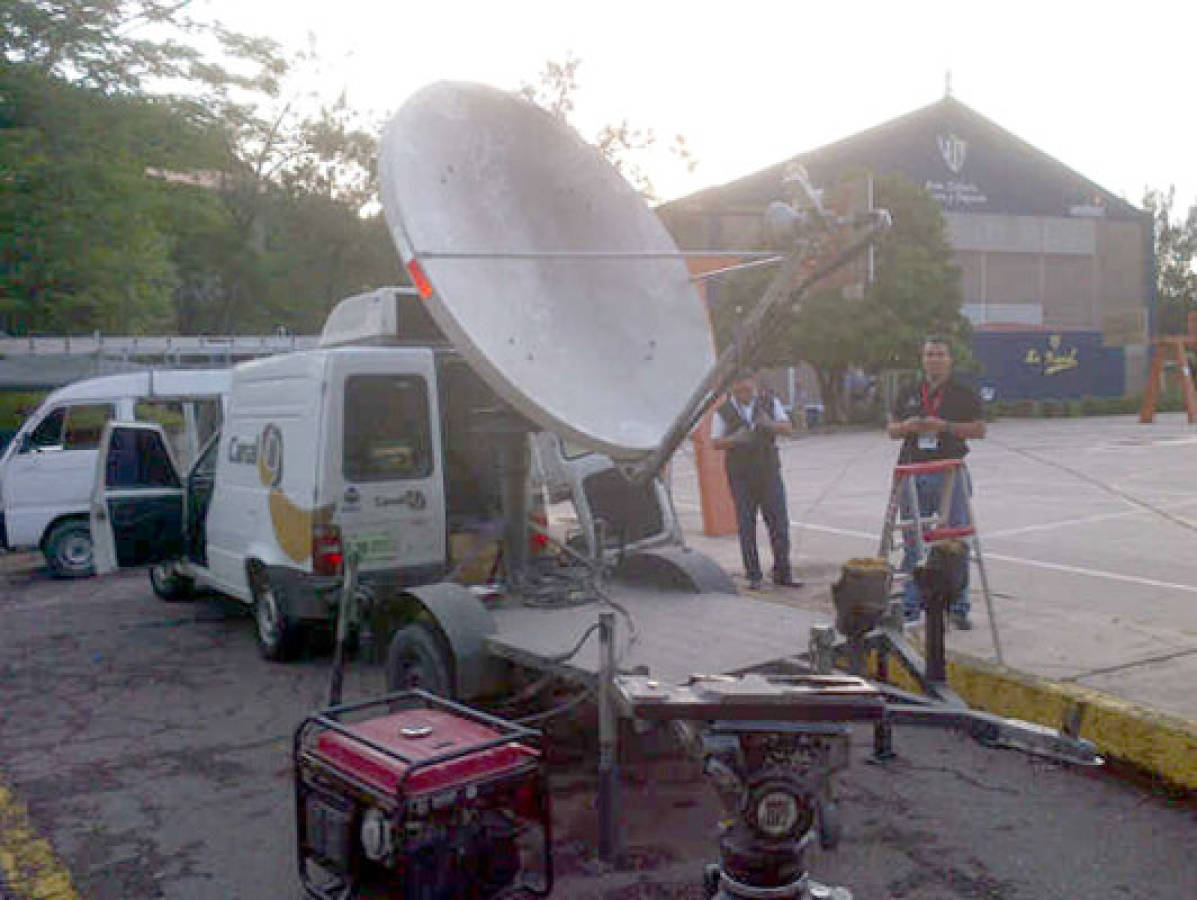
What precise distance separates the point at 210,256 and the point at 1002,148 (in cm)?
3748

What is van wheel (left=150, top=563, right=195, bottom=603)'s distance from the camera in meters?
10.1

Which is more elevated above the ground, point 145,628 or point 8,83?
point 8,83

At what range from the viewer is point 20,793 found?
5.26 metres

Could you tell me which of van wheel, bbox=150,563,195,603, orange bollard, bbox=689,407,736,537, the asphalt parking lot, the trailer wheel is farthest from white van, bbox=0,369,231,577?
the trailer wheel

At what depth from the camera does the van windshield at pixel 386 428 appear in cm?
712

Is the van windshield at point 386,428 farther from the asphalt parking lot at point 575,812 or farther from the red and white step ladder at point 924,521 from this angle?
the red and white step ladder at point 924,521

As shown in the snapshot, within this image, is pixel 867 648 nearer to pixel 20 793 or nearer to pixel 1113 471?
pixel 20 793

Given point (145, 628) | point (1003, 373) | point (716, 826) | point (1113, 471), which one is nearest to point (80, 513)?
point (145, 628)

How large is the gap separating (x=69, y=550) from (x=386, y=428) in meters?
6.69

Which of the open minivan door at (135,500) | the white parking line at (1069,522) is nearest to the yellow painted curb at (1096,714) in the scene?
the open minivan door at (135,500)

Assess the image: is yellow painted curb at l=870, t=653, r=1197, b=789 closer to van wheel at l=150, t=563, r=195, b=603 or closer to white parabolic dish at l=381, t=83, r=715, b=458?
white parabolic dish at l=381, t=83, r=715, b=458

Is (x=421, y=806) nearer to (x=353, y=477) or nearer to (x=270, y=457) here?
(x=353, y=477)

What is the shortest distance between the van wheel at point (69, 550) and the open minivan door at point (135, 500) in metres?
3.31

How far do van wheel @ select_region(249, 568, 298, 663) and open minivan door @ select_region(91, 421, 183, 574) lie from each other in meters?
1.72
